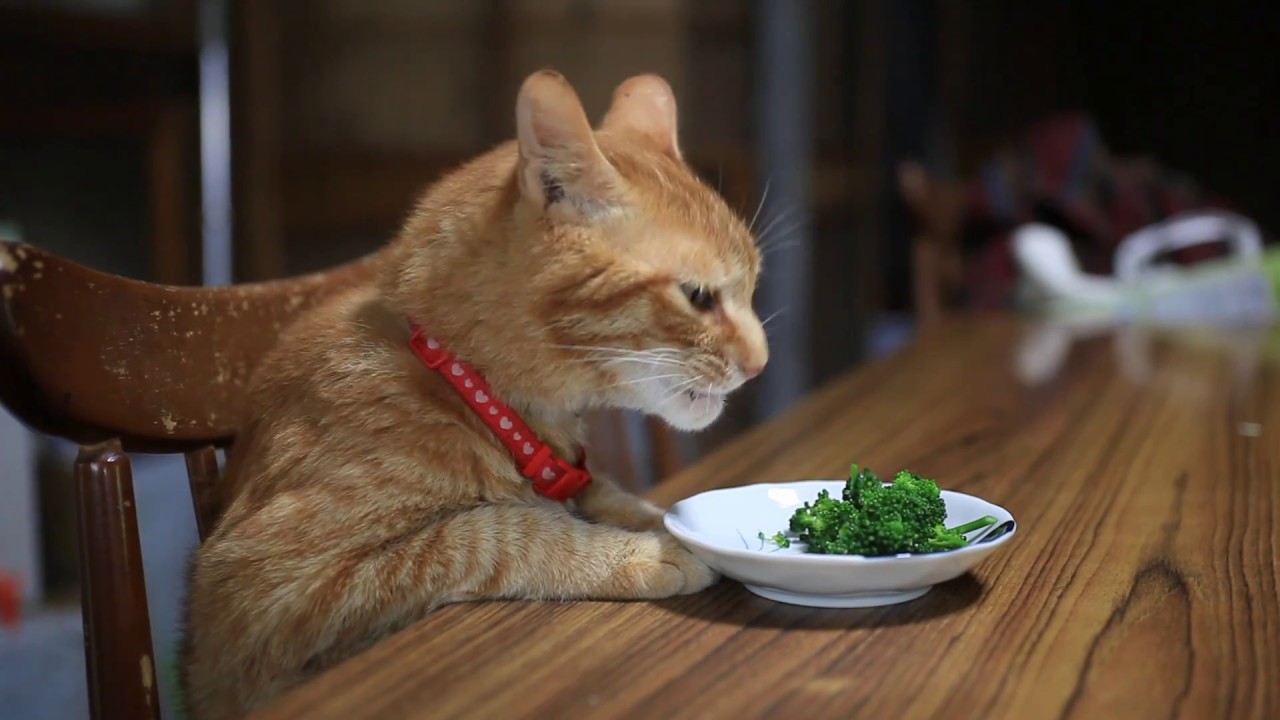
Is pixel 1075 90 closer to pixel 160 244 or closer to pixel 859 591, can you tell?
pixel 160 244

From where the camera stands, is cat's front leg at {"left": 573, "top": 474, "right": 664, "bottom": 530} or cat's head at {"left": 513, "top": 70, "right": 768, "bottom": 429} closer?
cat's head at {"left": 513, "top": 70, "right": 768, "bottom": 429}

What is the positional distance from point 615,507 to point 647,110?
1.40 feet

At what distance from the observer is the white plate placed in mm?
813

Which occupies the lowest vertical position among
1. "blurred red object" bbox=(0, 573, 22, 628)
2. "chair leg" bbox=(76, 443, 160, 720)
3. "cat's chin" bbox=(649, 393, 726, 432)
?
"blurred red object" bbox=(0, 573, 22, 628)

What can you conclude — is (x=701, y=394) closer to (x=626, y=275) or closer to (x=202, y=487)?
(x=626, y=275)

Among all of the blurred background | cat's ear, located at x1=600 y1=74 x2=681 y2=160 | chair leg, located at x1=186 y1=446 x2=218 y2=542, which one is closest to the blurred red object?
the blurred background

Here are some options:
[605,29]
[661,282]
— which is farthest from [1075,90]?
[661,282]

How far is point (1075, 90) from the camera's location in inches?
243

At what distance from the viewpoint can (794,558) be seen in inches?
31.9

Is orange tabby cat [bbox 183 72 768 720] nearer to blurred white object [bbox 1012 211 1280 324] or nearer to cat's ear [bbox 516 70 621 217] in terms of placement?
cat's ear [bbox 516 70 621 217]

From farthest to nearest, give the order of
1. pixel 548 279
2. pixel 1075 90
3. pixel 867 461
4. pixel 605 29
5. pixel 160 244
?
pixel 1075 90 < pixel 605 29 < pixel 160 244 < pixel 867 461 < pixel 548 279

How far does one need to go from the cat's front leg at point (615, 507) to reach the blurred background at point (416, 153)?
12.5 inches

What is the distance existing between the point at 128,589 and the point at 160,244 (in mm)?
1594

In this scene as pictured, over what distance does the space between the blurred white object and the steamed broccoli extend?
219cm
